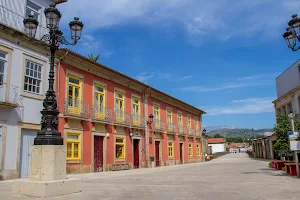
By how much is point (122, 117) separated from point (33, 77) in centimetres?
698

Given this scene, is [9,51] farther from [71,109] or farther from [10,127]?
[71,109]

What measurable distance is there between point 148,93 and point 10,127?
12416mm

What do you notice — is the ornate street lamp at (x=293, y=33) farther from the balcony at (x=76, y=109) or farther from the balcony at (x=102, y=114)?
the balcony at (x=102, y=114)

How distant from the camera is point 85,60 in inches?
623

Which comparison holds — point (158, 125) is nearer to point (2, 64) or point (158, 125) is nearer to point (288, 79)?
point (2, 64)

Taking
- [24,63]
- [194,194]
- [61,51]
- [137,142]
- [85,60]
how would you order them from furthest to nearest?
[137,142]
[85,60]
[61,51]
[24,63]
[194,194]

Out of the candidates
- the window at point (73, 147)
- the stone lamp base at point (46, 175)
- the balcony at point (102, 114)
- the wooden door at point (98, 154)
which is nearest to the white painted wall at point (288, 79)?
the balcony at point (102, 114)

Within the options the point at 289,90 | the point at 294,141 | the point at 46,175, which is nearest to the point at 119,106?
the point at 294,141

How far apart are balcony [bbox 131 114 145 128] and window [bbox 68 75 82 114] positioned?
5.22m

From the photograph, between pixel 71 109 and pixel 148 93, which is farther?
pixel 148 93

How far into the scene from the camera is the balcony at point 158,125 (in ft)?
75.5

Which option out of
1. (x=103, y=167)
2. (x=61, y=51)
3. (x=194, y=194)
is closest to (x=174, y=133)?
(x=103, y=167)

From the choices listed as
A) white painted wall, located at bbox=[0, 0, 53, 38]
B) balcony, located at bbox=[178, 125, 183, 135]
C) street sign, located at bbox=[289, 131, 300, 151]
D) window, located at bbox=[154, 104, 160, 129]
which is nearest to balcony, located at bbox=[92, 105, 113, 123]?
white painted wall, located at bbox=[0, 0, 53, 38]

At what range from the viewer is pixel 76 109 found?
15.1 metres
